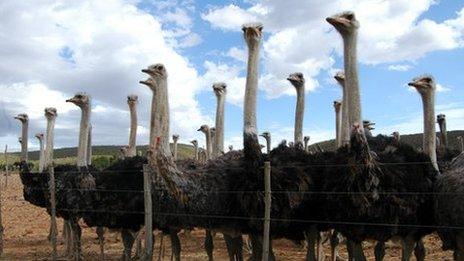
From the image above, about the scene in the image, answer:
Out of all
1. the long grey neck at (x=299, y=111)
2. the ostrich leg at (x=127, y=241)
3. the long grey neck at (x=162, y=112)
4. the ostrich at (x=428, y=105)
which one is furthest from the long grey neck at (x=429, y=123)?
the ostrich leg at (x=127, y=241)

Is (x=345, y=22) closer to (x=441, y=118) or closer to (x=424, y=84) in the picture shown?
(x=424, y=84)

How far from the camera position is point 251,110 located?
8203 millimetres

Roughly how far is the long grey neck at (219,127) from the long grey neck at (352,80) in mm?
4352

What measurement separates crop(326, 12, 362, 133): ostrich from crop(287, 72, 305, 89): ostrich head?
10.9 ft

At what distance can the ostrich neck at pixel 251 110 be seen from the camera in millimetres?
7649

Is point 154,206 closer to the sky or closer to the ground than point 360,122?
closer to the ground

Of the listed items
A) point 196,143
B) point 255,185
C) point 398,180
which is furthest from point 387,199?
point 196,143

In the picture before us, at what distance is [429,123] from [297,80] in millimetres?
3374

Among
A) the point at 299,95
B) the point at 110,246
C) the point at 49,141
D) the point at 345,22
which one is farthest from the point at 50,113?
the point at 345,22

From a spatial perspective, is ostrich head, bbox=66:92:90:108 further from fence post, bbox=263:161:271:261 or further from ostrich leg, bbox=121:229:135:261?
fence post, bbox=263:161:271:261

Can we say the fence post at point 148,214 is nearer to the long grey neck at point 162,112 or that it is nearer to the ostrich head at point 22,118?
the long grey neck at point 162,112

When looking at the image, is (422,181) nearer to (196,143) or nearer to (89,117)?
(89,117)

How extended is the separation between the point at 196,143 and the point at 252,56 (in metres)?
16.9

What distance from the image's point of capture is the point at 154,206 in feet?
26.1
